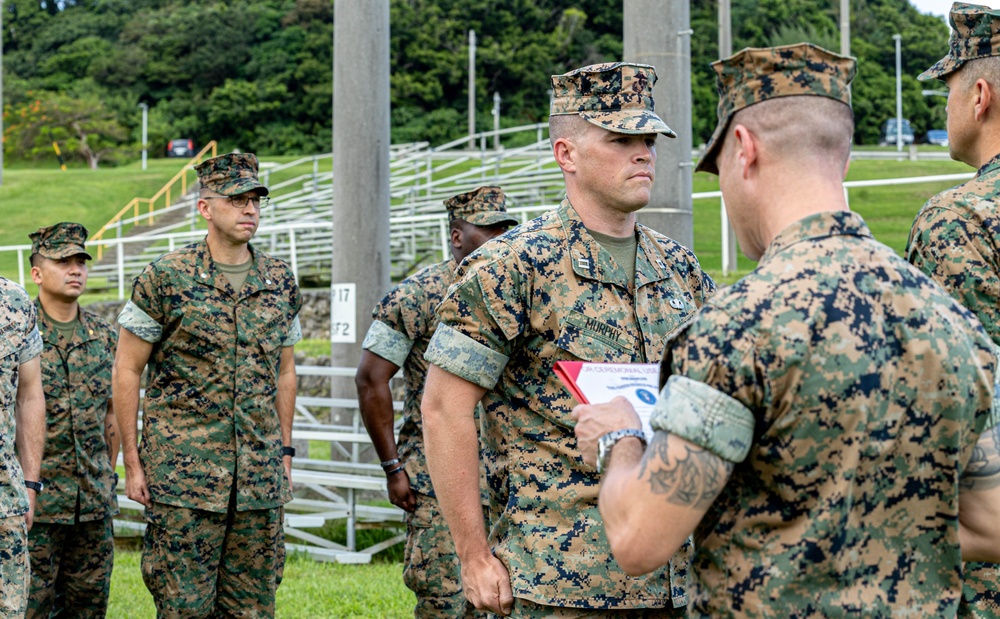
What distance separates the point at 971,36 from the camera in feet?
11.5

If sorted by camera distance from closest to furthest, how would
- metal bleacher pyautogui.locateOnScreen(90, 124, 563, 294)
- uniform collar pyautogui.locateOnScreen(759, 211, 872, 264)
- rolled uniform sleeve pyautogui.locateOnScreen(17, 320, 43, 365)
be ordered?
uniform collar pyautogui.locateOnScreen(759, 211, 872, 264), rolled uniform sleeve pyautogui.locateOnScreen(17, 320, 43, 365), metal bleacher pyautogui.locateOnScreen(90, 124, 563, 294)

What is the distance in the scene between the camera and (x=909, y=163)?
34.2 m

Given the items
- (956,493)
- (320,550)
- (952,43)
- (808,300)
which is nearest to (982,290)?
(952,43)

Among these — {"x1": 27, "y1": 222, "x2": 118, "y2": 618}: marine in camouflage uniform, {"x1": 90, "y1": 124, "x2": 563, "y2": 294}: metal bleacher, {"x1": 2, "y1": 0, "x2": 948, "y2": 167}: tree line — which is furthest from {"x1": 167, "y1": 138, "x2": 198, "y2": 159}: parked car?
{"x1": 27, "y1": 222, "x2": 118, "y2": 618}: marine in camouflage uniform

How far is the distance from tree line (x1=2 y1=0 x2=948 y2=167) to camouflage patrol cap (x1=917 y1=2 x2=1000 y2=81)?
152 ft

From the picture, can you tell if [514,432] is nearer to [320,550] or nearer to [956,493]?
[956,493]

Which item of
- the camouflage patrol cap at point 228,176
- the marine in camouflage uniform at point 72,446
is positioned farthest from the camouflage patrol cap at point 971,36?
the marine in camouflage uniform at point 72,446

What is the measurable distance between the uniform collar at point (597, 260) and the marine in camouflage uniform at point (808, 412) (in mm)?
1113

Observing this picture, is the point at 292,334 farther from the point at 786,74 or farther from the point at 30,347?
the point at 786,74

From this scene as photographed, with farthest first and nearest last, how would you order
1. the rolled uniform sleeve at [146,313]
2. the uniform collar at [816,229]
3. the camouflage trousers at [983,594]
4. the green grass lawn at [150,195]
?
the green grass lawn at [150,195], the rolled uniform sleeve at [146,313], the camouflage trousers at [983,594], the uniform collar at [816,229]

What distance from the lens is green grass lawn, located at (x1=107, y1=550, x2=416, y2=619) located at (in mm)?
7125

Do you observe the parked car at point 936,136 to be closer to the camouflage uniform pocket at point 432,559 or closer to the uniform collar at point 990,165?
the camouflage uniform pocket at point 432,559

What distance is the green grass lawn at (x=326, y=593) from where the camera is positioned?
712 cm

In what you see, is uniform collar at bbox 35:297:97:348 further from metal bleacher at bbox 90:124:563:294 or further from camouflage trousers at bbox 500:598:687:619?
metal bleacher at bbox 90:124:563:294
